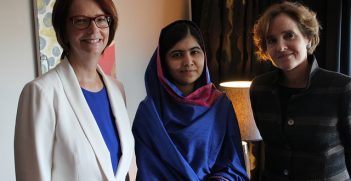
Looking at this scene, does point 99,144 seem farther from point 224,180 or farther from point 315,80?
point 315,80

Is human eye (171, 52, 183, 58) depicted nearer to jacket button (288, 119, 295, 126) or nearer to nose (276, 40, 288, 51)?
nose (276, 40, 288, 51)

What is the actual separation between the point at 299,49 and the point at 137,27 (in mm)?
1337

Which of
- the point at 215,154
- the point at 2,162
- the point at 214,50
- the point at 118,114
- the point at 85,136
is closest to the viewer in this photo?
the point at 85,136

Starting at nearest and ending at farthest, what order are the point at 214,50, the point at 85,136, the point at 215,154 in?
the point at 85,136
the point at 215,154
the point at 214,50

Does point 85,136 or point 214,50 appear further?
point 214,50

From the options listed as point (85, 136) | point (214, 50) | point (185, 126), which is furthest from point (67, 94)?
point (214, 50)

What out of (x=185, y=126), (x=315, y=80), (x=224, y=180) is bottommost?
(x=224, y=180)

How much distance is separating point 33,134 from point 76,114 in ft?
0.46

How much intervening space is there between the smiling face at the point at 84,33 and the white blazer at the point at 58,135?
68 millimetres

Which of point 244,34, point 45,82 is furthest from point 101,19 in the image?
point 244,34

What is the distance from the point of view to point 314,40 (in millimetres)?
1509

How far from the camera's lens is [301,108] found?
1.42 m

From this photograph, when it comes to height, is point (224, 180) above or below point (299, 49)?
below

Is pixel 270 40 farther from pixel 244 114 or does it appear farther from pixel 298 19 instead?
pixel 244 114
